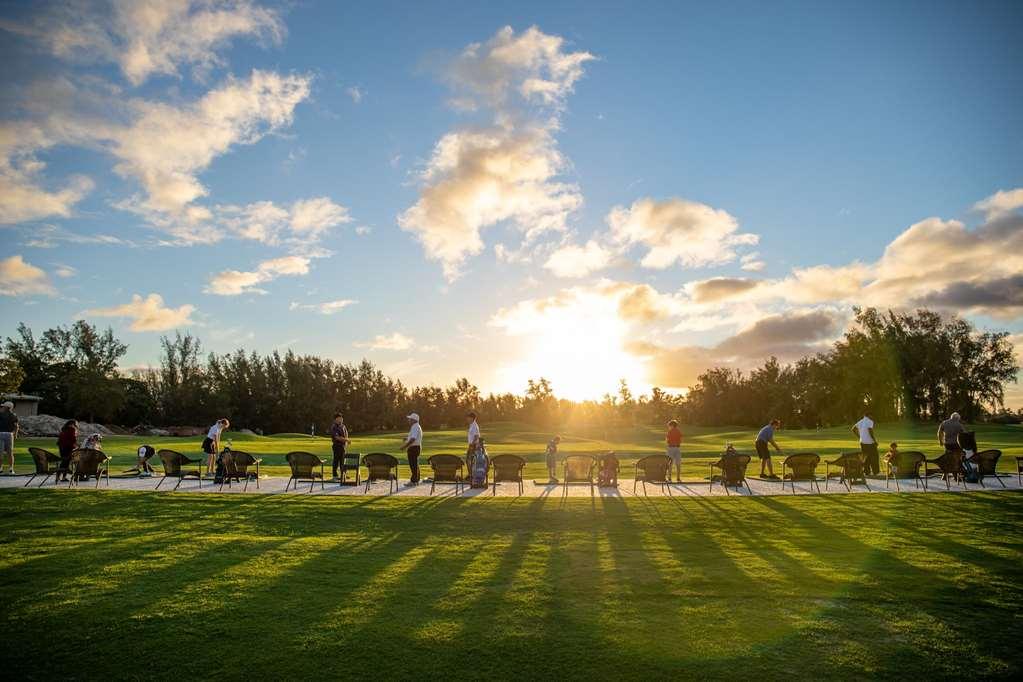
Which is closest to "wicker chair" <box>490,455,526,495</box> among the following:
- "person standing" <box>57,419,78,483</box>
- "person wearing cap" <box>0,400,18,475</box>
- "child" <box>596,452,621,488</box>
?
"child" <box>596,452,621,488</box>

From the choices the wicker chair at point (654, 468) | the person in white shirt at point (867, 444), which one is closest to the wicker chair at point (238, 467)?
the wicker chair at point (654, 468)

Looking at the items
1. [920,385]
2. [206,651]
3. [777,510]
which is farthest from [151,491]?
[920,385]

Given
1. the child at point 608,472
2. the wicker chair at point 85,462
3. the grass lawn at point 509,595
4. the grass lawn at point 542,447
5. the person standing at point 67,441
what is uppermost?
the person standing at point 67,441

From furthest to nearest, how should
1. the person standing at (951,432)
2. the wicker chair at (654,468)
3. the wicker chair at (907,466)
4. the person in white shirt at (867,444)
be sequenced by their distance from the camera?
the person in white shirt at (867,444) → the person standing at (951,432) → the wicker chair at (907,466) → the wicker chair at (654,468)

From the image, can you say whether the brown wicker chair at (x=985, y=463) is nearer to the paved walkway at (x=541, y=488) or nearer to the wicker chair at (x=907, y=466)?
the paved walkway at (x=541, y=488)

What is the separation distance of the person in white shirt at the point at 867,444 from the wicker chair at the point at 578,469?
838 cm

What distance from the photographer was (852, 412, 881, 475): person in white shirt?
775 inches

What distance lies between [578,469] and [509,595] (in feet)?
36.2

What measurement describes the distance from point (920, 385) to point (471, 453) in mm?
73381

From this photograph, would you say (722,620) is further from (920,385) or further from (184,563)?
(920,385)

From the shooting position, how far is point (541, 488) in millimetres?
18609

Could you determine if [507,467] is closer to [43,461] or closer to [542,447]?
[43,461]

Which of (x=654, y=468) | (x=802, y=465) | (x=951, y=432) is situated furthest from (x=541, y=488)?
(x=951, y=432)

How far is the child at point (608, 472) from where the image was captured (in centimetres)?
1834
